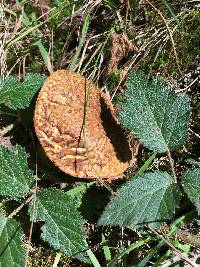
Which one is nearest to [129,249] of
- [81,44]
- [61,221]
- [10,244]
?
[61,221]

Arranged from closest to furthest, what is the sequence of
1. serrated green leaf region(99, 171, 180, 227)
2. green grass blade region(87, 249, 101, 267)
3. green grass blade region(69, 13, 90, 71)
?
serrated green leaf region(99, 171, 180, 227), green grass blade region(87, 249, 101, 267), green grass blade region(69, 13, 90, 71)

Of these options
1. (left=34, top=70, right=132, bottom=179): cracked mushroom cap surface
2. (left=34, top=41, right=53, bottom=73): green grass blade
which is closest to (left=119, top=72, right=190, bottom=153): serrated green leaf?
(left=34, top=70, right=132, bottom=179): cracked mushroom cap surface

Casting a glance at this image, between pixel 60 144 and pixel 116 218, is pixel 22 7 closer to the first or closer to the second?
pixel 60 144

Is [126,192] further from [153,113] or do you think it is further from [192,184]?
[153,113]

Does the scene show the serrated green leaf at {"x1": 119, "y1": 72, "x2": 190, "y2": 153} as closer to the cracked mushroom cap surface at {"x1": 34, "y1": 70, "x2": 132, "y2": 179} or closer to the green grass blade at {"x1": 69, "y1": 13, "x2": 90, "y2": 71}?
the cracked mushroom cap surface at {"x1": 34, "y1": 70, "x2": 132, "y2": 179}

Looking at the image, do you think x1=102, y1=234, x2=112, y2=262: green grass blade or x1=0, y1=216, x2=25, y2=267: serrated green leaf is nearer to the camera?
x1=0, y1=216, x2=25, y2=267: serrated green leaf

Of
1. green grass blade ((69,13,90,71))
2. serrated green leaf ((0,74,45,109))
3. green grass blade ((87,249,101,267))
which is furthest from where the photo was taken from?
green grass blade ((69,13,90,71))

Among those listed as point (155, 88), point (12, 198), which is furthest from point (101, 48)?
point (12, 198)

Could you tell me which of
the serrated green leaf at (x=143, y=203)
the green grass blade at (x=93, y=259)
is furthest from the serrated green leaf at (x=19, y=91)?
the green grass blade at (x=93, y=259)
